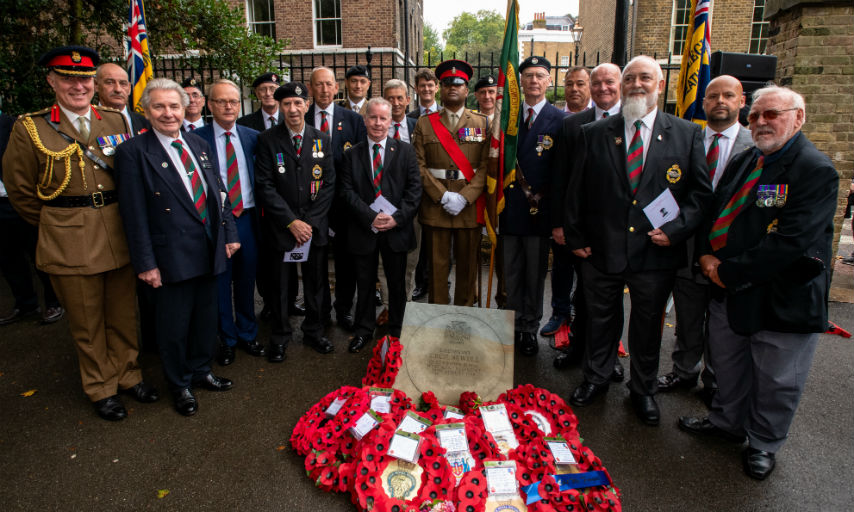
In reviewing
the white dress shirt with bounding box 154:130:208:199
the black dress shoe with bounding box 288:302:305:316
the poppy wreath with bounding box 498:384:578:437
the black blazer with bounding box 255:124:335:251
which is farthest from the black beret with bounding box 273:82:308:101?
the poppy wreath with bounding box 498:384:578:437

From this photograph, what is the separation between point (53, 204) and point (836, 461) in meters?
4.90

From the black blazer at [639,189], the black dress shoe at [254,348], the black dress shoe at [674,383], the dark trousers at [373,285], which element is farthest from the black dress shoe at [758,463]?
the black dress shoe at [254,348]

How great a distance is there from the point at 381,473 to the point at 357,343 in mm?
1844

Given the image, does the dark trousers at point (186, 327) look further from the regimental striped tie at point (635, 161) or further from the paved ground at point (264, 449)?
the regimental striped tie at point (635, 161)

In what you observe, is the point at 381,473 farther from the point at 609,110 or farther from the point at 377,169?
the point at 609,110

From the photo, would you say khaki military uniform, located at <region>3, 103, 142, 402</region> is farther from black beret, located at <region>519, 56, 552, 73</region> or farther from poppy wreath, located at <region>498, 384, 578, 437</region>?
black beret, located at <region>519, 56, 552, 73</region>

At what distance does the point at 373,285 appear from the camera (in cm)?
447

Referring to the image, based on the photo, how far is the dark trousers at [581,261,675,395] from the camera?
3.27 m

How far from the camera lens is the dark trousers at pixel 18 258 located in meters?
4.93

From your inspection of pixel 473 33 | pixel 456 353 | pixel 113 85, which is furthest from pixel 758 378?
pixel 473 33

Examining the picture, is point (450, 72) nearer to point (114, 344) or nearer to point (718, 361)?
point (718, 361)

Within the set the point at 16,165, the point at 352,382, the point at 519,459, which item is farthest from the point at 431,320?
the point at 16,165

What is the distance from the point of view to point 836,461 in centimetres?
296

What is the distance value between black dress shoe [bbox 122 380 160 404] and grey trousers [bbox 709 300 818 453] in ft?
12.2
